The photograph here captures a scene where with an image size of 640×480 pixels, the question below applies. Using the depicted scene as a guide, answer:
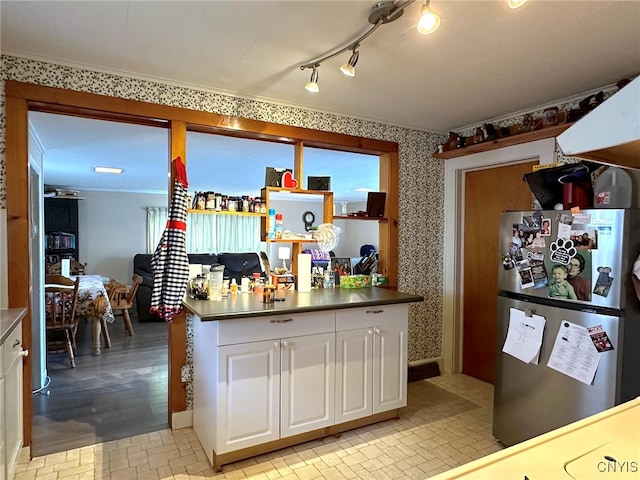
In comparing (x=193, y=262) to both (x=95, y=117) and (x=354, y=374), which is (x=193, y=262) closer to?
(x=95, y=117)

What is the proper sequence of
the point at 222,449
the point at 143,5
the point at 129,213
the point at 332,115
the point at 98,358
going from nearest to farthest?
the point at 143,5 < the point at 222,449 < the point at 332,115 < the point at 98,358 < the point at 129,213

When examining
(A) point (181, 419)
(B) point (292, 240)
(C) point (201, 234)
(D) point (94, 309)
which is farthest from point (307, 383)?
(C) point (201, 234)

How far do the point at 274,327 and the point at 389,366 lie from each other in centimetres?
93

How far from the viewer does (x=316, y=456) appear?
2.34m

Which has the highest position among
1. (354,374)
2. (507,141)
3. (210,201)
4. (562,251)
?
(507,141)

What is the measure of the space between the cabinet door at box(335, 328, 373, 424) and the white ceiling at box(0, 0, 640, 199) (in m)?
1.66

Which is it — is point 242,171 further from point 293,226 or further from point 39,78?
point 293,226

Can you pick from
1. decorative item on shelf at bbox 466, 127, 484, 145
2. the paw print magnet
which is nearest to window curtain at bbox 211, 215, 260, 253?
decorative item on shelf at bbox 466, 127, 484, 145

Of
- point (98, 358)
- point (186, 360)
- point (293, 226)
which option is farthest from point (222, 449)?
point (293, 226)

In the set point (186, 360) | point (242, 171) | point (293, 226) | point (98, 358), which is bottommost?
point (98, 358)

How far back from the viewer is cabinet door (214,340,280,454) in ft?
7.05

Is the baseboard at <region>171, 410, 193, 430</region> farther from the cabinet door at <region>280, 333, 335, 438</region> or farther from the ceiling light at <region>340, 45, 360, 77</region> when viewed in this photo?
the ceiling light at <region>340, 45, 360, 77</region>

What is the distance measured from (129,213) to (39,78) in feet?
18.2

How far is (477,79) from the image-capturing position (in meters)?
2.46
